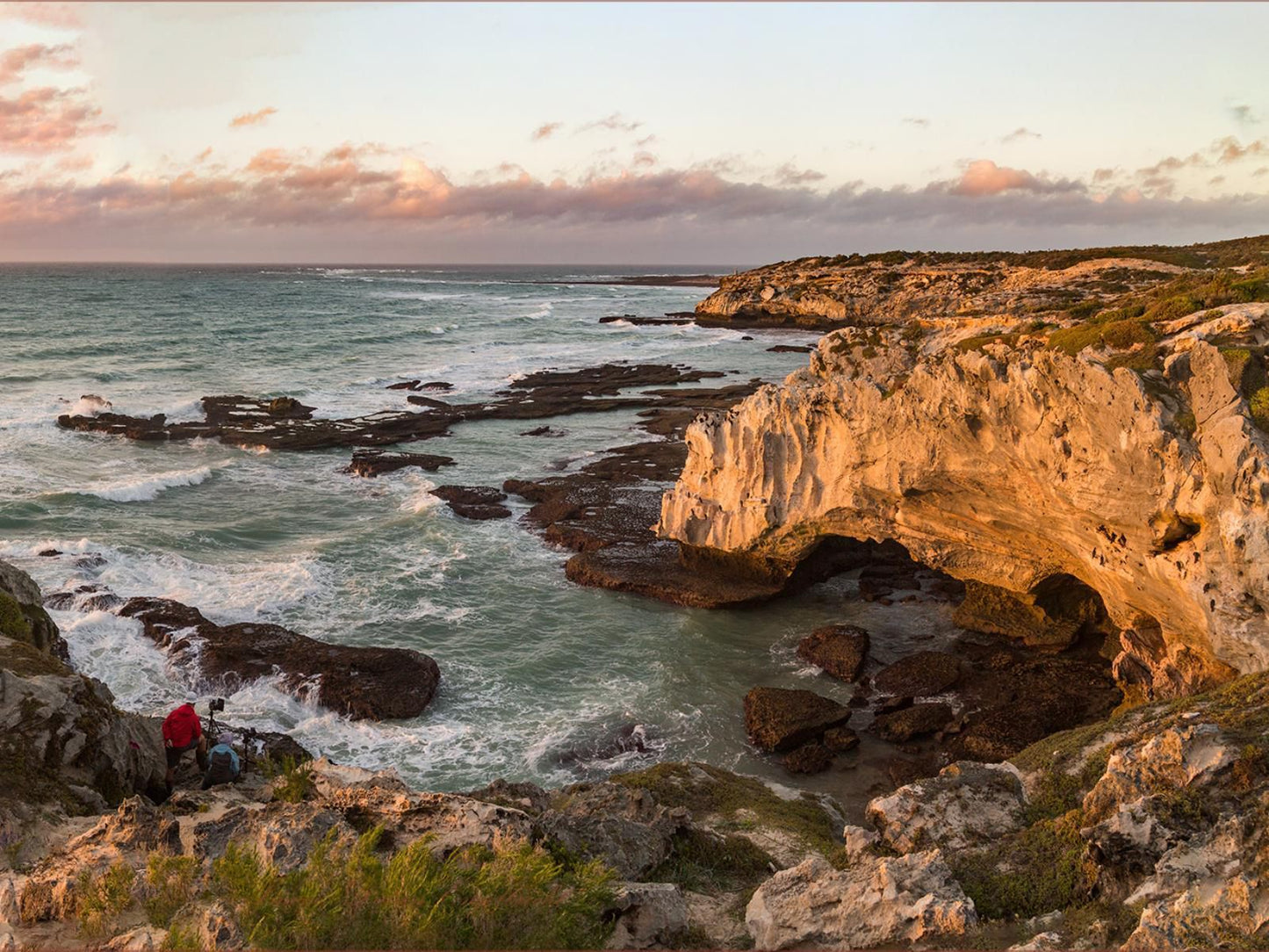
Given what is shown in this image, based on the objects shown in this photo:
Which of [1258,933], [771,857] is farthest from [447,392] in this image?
[1258,933]

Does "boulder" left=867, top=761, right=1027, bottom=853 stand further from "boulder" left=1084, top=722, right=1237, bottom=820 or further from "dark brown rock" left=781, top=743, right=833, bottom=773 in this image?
"dark brown rock" left=781, top=743, right=833, bottom=773

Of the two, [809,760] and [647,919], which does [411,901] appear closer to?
[647,919]

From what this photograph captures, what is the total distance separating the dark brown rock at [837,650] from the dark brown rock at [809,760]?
3080 mm

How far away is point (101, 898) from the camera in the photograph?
24.4ft

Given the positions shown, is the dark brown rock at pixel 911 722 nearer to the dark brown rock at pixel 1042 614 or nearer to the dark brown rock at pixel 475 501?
the dark brown rock at pixel 1042 614

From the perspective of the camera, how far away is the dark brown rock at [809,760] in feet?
53.6

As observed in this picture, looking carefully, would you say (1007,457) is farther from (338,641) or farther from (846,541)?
(338,641)

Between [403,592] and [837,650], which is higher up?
[403,592]

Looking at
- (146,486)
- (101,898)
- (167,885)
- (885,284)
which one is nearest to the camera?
(101,898)

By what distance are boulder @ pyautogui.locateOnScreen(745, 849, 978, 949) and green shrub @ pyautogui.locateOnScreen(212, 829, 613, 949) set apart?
5.52 ft

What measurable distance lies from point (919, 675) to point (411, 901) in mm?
14589

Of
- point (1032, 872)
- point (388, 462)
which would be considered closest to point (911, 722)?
point (1032, 872)

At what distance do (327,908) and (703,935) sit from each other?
350 cm

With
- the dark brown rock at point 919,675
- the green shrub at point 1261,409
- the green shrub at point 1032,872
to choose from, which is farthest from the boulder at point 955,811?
the dark brown rock at point 919,675
